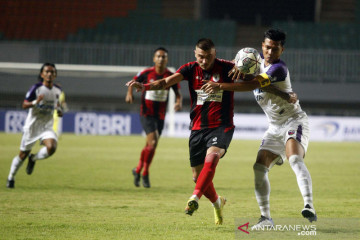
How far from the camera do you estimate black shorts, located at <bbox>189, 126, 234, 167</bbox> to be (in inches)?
272

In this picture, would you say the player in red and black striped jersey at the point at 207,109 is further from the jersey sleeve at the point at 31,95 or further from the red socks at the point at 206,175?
the jersey sleeve at the point at 31,95

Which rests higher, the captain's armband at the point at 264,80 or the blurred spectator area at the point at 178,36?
the blurred spectator area at the point at 178,36

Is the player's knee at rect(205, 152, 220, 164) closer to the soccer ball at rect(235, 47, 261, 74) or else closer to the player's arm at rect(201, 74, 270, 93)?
the player's arm at rect(201, 74, 270, 93)

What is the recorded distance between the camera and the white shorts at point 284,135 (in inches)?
270

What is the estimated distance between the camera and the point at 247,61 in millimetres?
6715

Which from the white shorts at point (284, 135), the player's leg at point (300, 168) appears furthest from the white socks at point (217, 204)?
the player's leg at point (300, 168)

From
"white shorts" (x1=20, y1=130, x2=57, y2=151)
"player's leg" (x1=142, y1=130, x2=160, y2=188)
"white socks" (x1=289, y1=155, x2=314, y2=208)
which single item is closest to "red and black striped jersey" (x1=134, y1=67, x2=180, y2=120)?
"player's leg" (x1=142, y1=130, x2=160, y2=188)

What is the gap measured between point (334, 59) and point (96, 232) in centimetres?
2321

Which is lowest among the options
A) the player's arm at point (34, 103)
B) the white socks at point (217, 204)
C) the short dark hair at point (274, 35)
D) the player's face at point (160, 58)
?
the white socks at point (217, 204)

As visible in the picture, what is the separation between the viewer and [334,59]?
2783 cm

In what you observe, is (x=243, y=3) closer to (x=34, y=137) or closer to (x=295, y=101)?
(x=34, y=137)

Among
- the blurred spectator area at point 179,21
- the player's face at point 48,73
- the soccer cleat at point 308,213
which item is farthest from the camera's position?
the blurred spectator area at point 179,21

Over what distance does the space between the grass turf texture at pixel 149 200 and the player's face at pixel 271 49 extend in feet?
6.24

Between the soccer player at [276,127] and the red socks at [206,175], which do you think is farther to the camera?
the soccer player at [276,127]
